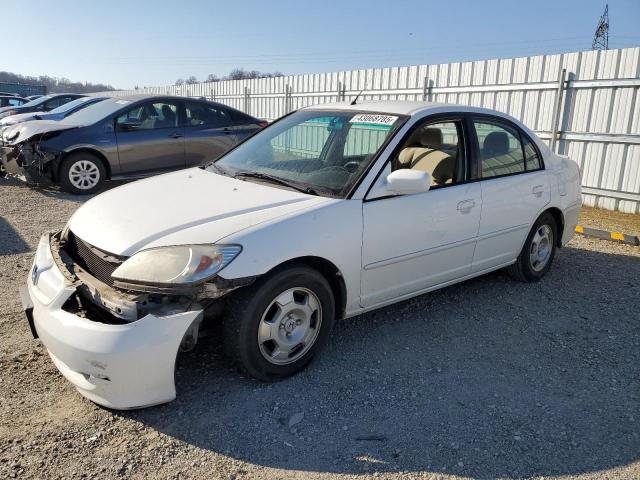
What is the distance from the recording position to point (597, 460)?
2.67m

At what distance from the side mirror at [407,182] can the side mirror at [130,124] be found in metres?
6.59

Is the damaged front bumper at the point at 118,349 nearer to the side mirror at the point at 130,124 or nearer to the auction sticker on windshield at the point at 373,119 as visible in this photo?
the auction sticker on windshield at the point at 373,119

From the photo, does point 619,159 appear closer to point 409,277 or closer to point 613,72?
point 613,72

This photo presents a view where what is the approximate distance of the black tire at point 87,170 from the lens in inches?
331

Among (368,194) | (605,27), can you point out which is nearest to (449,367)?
(368,194)

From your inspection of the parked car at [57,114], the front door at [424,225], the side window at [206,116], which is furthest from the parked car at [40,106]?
the front door at [424,225]

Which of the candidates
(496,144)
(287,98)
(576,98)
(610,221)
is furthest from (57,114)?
(610,221)

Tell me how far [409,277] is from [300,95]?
11.9 meters

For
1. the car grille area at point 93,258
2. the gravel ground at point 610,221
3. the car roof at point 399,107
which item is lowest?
the gravel ground at point 610,221

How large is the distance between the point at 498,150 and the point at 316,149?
1611 mm

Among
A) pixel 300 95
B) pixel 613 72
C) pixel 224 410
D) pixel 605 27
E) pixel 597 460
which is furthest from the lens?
pixel 605 27

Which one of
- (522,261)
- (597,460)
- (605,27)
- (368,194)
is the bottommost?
(597,460)

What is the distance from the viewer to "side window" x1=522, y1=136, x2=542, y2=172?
4.86 metres

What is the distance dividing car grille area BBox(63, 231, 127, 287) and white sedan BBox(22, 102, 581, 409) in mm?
11
